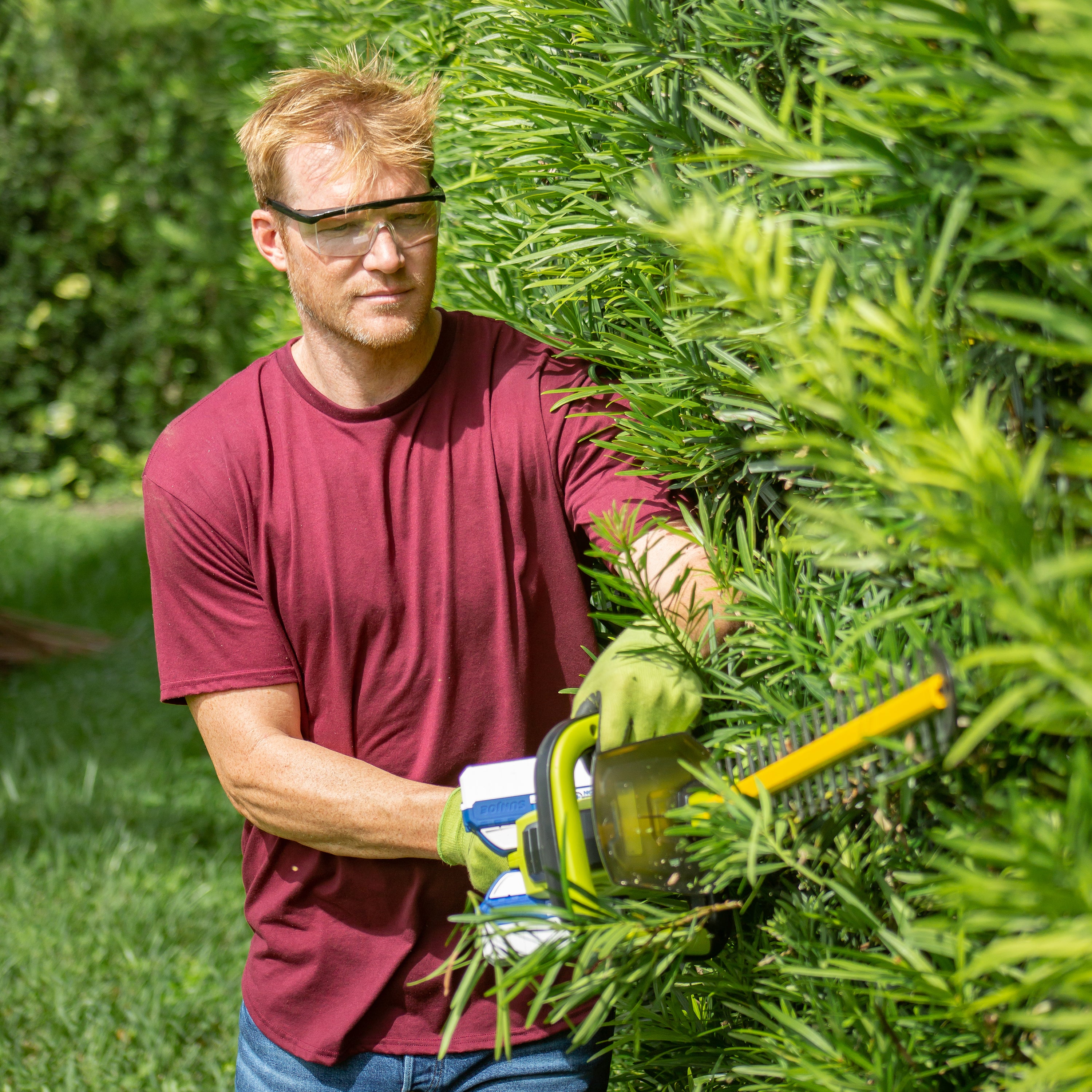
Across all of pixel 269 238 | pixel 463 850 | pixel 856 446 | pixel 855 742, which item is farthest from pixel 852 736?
pixel 269 238

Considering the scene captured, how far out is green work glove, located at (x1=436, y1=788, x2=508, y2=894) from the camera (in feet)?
4.82

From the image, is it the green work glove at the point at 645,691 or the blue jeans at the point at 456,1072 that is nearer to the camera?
the green work glove at the point at 645,691

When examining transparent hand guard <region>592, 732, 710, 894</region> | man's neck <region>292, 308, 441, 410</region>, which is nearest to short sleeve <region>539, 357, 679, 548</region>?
man's neck <region>292, 308, 441, 410</region>

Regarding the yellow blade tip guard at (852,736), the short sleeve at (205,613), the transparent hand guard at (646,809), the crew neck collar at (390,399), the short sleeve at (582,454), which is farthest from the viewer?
the crew neck collar at (390,399)

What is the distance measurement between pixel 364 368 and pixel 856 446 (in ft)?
3.70

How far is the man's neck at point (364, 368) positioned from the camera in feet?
6.18

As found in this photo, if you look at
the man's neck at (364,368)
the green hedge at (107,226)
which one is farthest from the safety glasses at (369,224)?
the green hedge at (107,226)

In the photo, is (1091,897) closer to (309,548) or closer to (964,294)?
(964,294)

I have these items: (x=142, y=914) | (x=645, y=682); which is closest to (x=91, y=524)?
(x=142, y=914)

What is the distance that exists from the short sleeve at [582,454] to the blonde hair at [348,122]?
46cm

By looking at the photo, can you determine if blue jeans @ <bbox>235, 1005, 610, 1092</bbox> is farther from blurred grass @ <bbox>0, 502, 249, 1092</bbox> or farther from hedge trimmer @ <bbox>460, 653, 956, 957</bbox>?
blurred grass @ <bbox>0, 502, 249, 1092</bbox>

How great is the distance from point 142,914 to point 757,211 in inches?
125

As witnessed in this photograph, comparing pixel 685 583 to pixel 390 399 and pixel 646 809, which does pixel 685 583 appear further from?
pixel 390 399

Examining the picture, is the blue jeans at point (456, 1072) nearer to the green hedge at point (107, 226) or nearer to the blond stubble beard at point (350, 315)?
the blond stubble beard at point (350, 315)
